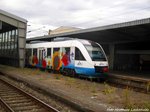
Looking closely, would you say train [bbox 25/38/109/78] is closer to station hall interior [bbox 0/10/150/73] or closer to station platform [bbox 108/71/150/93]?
station platform [bbox 108/71/150/93]

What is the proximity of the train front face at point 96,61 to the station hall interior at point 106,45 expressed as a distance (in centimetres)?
384

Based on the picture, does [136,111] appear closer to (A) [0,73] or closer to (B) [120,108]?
(B) [120,108]

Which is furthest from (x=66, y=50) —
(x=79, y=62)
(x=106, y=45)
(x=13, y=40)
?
(x=106, y=45)

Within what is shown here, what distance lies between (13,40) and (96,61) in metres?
15.7

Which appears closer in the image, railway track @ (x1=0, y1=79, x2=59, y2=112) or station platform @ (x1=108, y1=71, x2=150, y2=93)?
railway track @ (x1=0, y1=79, x2=59, y2=112)

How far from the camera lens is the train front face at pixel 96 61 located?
56.6 feet

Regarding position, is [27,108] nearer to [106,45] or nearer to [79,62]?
[79,62]

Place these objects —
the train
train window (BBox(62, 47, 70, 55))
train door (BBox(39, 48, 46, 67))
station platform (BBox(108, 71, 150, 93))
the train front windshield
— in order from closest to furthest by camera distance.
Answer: station platform (BBox(108, 71, 150, 93))
the train
the train front windshield
train window (BBox(62, 47, 70, 55))
train door (BBox(39, 48, 46, 67))

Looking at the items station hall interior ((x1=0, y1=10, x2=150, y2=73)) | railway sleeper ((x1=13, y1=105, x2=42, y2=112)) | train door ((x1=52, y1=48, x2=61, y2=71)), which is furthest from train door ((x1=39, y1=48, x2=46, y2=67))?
railway sleeper ((x1=13, y1=105, x2=42, y2=112))

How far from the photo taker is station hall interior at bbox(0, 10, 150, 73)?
2520 centimetres

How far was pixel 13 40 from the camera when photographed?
3033 centimetres

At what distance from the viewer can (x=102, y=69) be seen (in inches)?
695

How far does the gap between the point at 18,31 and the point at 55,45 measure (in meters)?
7.07

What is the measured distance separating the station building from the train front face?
10.8 m
